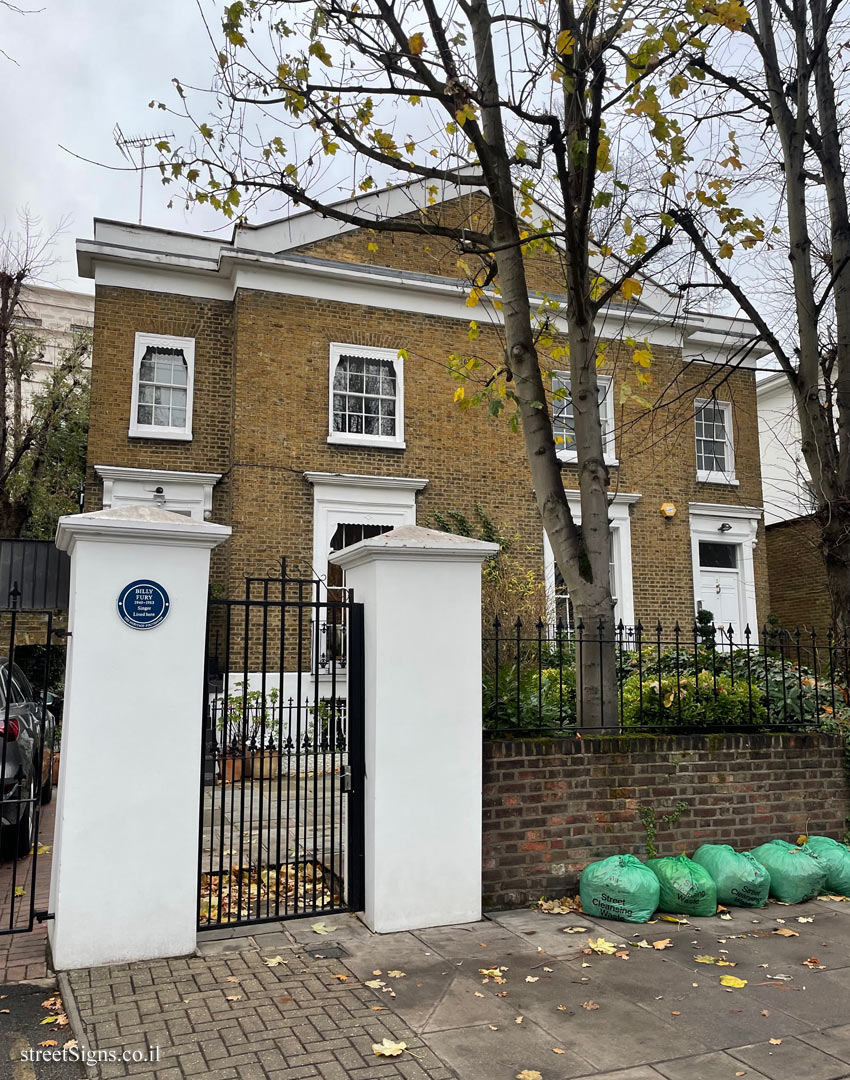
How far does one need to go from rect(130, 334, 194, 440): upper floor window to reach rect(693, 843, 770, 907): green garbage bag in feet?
34.4

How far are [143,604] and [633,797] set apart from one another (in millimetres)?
3803

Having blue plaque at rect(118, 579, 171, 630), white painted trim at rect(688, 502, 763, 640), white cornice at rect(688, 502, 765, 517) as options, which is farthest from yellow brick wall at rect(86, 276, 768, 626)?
blue plaque at rect(118, 579, 171, 630)

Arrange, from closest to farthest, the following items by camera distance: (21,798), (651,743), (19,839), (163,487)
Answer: (651,743) → (21,798) → (19,839) → (163,487)

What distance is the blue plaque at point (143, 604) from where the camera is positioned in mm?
4969

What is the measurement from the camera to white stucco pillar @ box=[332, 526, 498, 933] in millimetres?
5477

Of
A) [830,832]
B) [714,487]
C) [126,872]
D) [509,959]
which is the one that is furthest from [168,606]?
[714,487]

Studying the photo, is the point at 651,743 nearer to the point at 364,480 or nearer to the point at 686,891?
the point at 686,891

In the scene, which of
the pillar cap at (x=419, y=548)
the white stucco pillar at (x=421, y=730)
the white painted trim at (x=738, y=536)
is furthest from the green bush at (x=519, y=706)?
the white painted trim at (x=738, y=536)

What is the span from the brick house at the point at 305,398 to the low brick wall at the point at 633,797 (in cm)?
675

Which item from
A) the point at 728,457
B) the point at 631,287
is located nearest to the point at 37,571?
the point at 631,287

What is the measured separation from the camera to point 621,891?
18.3ft

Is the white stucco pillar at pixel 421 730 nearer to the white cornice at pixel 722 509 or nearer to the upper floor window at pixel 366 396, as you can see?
the upper floor window at pixel 366 396

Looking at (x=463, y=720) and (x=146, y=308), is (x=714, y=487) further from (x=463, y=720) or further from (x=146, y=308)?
(x=463, y=720)

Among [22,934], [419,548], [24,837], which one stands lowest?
[22,934]
